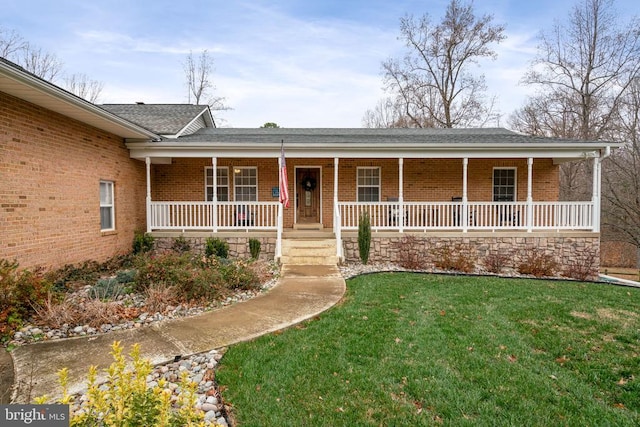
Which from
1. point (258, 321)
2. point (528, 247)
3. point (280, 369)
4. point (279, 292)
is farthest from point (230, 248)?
point (528, 247)

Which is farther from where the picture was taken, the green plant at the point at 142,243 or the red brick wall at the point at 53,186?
the green plant at the point at 142,243

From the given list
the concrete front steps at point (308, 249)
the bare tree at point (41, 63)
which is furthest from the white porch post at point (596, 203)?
the bare tree at point (41, 63)

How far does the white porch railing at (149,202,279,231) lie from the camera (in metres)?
10.1

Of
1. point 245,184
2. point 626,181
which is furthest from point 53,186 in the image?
point 626,181

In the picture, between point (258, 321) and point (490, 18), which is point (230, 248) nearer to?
point (258, 321)

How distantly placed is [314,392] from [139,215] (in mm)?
9493

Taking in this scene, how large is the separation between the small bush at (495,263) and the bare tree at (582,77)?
15.2m

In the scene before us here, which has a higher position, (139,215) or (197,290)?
(139,215)

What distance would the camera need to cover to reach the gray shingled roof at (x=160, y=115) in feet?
37.3

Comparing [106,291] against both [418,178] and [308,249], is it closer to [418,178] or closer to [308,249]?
[308,249]

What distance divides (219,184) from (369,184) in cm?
548

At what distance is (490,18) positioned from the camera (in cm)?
2125

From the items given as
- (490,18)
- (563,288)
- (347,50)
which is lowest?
(563,288)

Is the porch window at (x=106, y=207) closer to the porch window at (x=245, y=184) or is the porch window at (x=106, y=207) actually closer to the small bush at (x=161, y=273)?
the small bush at (x=161, y=273)
